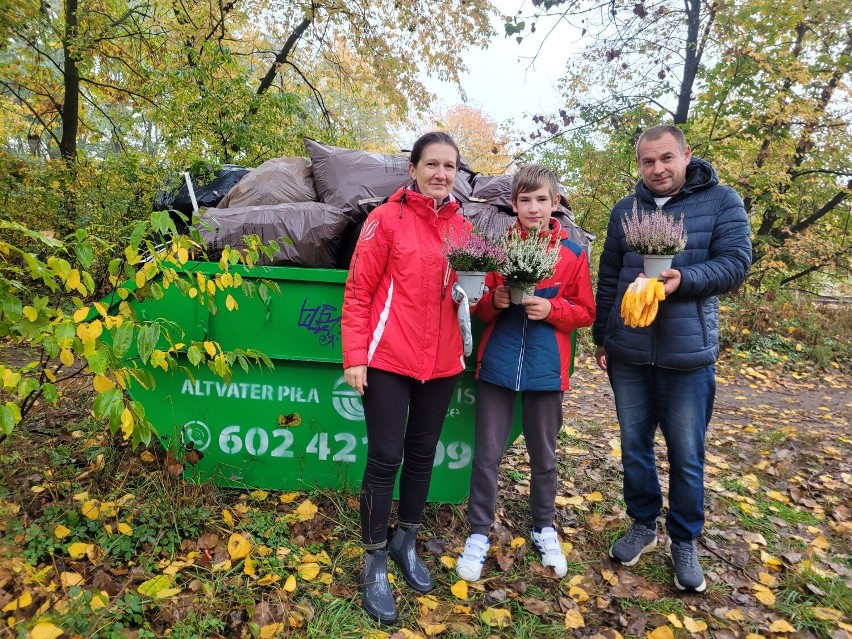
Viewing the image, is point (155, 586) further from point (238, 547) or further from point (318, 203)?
point (318, 203)

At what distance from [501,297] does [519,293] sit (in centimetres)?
12

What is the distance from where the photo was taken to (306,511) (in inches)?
111

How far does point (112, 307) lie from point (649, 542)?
9.72 feet

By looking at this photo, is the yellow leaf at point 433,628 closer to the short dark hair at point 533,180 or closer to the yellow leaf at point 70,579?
the yellow leaf at point 70,579

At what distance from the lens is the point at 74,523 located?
248 centimetres

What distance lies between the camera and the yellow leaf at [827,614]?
2.36m

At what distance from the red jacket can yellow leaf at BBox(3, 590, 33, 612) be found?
144 centimetres

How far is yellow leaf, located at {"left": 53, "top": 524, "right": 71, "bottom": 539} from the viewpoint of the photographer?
2.38m

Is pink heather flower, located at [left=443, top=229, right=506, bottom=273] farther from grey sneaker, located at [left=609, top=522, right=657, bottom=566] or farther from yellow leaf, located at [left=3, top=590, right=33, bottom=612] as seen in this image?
yellow leaf, located at [left=3, top=590, right=33, bottom=612]

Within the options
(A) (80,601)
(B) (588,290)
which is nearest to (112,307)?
(A) (80,601)

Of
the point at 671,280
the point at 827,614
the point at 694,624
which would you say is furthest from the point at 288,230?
the point at 827,614

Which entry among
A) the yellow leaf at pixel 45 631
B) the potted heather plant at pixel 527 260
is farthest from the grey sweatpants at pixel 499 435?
the yellow leaf at pixel 45 631

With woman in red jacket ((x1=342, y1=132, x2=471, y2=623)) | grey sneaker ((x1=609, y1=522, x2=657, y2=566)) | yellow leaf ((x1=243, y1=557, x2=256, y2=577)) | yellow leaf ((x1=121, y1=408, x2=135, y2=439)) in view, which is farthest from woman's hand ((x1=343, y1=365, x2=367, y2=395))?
grey sneaker ((x1=609, y1=522, x2=657, y2=566))

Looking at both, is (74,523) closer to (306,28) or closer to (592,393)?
(592,393)
